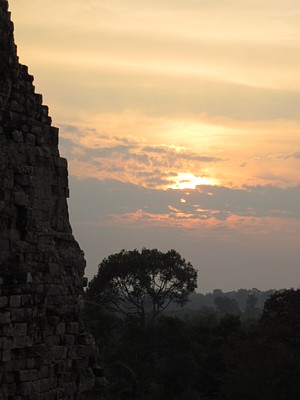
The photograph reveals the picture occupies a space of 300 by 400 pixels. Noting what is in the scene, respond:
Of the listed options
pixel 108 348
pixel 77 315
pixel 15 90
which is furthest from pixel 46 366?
pixel 108 348

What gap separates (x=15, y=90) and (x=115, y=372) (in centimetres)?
3280

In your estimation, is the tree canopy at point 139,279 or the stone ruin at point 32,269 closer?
the stone ruin at point 32,269

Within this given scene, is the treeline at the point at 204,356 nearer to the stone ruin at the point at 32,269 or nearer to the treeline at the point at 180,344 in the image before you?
the treeline at the point at 180,344

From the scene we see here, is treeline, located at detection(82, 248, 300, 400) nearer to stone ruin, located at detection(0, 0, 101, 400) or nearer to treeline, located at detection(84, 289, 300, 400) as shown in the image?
treeline, located at detection(84, 289, 300, 400)

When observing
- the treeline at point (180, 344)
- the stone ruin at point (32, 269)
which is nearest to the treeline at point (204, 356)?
the treeline at point (180, 344)

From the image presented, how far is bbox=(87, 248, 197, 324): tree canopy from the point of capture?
48688 mm

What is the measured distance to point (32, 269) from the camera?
27.0ft

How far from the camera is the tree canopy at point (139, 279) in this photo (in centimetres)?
4869

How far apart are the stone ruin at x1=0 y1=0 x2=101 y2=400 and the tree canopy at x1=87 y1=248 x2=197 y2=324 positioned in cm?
3940

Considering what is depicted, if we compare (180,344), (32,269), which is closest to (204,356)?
(180,344)

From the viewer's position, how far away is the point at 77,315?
8875 mm

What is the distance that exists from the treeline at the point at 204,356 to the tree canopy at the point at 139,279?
1638 millimetres

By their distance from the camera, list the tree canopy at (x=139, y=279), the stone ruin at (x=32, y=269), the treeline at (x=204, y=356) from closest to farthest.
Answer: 1. the stone ruin at (x=32, y=269)
2. the treeline at (x=204, y=356)
3. the tree canopy at (x=139, y=279)

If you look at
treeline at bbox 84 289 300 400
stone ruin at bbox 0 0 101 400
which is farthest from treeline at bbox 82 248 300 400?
stone ruin at bbox 0 0 101 400
